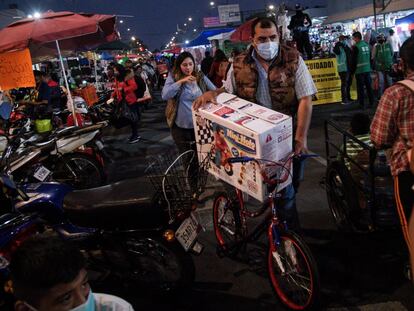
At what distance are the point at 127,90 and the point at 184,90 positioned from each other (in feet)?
19.5

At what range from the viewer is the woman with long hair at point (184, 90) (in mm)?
5141

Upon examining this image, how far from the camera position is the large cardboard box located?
2875mm

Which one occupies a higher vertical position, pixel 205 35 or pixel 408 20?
pixel 205 35

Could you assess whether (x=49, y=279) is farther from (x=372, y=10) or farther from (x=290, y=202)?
(x=372, y=10)

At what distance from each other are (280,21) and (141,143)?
16.9ft

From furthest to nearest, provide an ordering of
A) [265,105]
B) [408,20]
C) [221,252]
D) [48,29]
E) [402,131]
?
[408,20] < [48,29] < [221,252] < [265,105] < [402,131]

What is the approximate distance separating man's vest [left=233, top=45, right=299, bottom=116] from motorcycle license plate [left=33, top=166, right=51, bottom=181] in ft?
11.7

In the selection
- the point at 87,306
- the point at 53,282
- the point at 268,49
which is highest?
the point at 268,49

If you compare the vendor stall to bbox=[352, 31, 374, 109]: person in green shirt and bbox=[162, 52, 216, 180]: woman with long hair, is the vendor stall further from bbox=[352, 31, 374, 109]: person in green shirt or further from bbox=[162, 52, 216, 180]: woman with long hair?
bbox=[162, 52, 216, 180]: woman with long hair

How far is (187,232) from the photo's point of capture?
10.6 feet

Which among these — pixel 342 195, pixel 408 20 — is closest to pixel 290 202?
pixel 342 195

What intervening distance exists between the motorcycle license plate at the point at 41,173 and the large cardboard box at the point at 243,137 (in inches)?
136

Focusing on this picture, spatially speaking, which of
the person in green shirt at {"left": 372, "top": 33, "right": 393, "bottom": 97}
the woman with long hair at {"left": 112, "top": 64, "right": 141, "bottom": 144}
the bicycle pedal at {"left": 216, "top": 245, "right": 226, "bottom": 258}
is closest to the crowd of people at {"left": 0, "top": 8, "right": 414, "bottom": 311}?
the bicycle pedal at {"left": 216, "top": 245, "right": 226, "bottom": 258}

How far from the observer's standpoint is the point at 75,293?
63.7 inches
